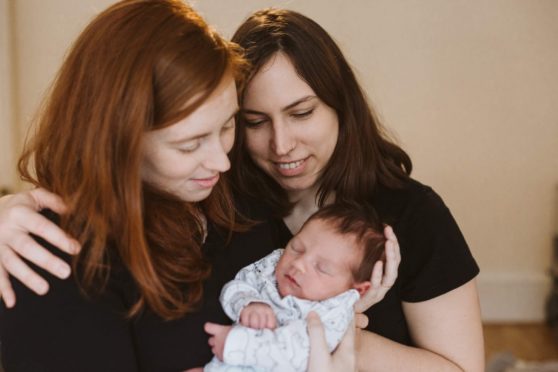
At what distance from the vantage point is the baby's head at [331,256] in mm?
1503

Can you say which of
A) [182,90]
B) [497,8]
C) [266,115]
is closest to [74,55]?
[182,90]

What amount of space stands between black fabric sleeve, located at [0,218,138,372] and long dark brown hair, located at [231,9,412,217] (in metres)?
0.78

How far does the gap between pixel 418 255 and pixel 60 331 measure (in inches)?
37.4

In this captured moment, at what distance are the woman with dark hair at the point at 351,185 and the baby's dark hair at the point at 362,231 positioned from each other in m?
0.04

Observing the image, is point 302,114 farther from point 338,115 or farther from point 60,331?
point 60,331

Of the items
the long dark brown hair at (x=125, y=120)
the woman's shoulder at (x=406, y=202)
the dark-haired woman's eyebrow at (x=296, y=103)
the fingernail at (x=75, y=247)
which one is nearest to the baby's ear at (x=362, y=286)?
the woman's shoulder at (x=406, y=202)

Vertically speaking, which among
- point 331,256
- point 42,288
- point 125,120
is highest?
point 125,120

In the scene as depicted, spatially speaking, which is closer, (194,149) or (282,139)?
(194,149)

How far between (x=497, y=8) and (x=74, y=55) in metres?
3.00

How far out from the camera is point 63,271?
1166 mm

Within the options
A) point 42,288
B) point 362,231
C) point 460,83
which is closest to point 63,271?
point 42,288

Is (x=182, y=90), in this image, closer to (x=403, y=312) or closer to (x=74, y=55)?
(x=74, y=55)

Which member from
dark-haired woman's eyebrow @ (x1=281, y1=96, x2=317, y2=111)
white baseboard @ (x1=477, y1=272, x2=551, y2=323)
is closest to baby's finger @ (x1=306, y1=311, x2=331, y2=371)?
dark-haired woman's eyebrow @ (x1=281, y1=96, x2=317, y2=111)

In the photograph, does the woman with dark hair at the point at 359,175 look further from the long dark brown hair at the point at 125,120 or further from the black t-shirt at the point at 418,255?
the long dark brown hair at the point at 125,120
